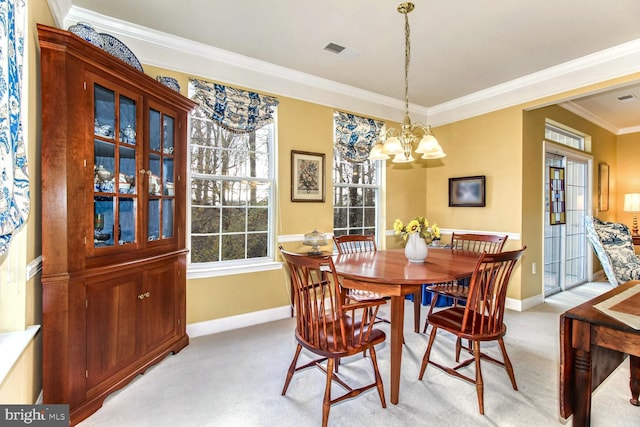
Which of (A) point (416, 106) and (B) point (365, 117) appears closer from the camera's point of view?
(B) point (365, 117)

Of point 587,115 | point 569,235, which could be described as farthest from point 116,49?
point 587,115

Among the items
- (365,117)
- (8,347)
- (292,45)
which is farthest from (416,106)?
(8,347)

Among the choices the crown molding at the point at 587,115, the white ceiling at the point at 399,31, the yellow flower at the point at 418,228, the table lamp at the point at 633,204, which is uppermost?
the white ceiling at the point at 399,31

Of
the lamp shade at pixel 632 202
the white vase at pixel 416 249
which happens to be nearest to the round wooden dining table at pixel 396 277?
the white vase at pixel 416 249

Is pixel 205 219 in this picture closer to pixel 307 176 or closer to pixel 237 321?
pixel 237 321

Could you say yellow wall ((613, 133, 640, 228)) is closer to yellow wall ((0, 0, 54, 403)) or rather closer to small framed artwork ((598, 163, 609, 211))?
small framed artwork ((598, 163, 609, 211))

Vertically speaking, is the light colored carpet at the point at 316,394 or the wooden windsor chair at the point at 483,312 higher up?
the wooden windsor chair at the point at 483,312

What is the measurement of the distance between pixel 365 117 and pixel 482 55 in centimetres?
152

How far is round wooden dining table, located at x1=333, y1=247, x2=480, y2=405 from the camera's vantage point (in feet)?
6.35

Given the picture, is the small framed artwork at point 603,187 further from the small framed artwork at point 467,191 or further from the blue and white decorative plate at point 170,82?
the blue and white decorative plate at point 170,82

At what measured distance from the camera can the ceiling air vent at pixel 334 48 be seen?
2.96 metres

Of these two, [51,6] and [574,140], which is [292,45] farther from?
[574,140]

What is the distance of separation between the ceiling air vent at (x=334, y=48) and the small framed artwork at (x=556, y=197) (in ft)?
11.2

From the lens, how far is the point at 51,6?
2078 mm
